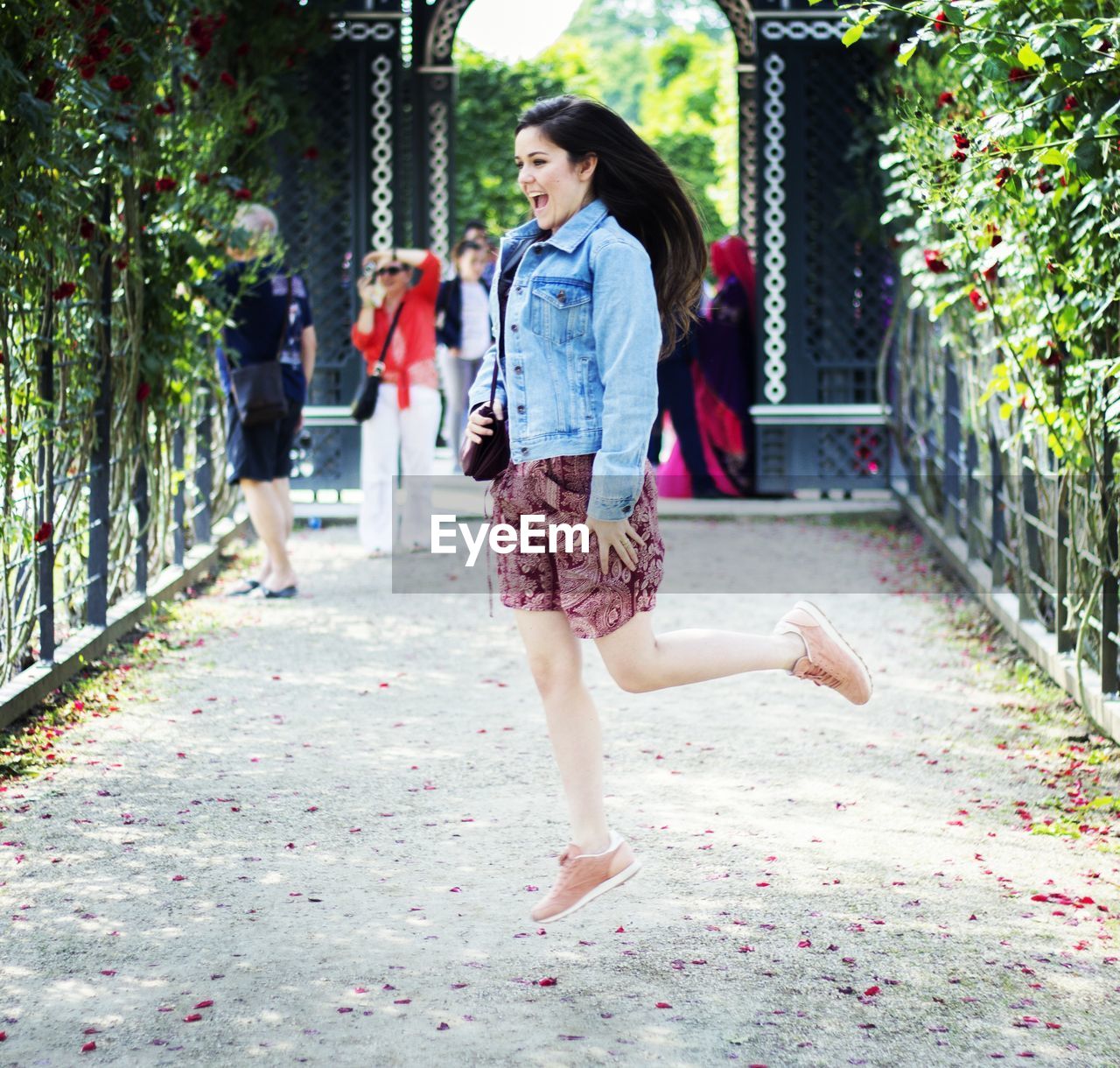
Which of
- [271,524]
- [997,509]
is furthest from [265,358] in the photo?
[997,509]

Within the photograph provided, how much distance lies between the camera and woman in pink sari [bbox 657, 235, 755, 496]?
13414mm

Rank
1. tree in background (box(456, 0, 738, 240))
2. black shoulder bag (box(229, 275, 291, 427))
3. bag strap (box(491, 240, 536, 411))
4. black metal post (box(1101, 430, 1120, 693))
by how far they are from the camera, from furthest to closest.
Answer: tree in background (box(456, 0, 738, 240)) < black shoulder bag (box(229, 275, 291, 427)) < black metal post (box(1101, 430, 1120, 693)) < bag strap (box(491, 240, 536, 411))

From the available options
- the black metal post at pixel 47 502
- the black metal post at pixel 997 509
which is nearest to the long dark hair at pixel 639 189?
the black metal post at pixel 47 502

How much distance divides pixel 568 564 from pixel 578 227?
2.39 feet

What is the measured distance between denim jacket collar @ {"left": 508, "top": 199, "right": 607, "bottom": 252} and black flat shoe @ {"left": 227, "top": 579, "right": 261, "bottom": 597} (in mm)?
5364

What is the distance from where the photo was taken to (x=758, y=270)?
1338 cm

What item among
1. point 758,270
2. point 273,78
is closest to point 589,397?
point 273,78

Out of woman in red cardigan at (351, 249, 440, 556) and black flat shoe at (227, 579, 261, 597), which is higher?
woman in red cardigan at (351, 249, 440, 556)

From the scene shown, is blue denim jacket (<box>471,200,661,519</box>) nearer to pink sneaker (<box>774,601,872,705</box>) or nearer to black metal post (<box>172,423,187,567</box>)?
pink sneaker (<box>774,601,872,705</box>)

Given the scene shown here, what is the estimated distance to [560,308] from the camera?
12.7 ft

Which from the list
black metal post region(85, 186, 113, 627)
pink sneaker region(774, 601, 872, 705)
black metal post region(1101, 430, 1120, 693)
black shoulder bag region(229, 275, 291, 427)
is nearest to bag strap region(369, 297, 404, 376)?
black shoulder bag region(229, 275, 291, 427)

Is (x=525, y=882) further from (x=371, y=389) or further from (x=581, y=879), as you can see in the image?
(x=371, y=389)

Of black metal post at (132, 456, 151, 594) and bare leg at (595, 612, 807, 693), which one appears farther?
black metal post at (132, 456, 151, 594)

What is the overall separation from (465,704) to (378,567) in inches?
140
